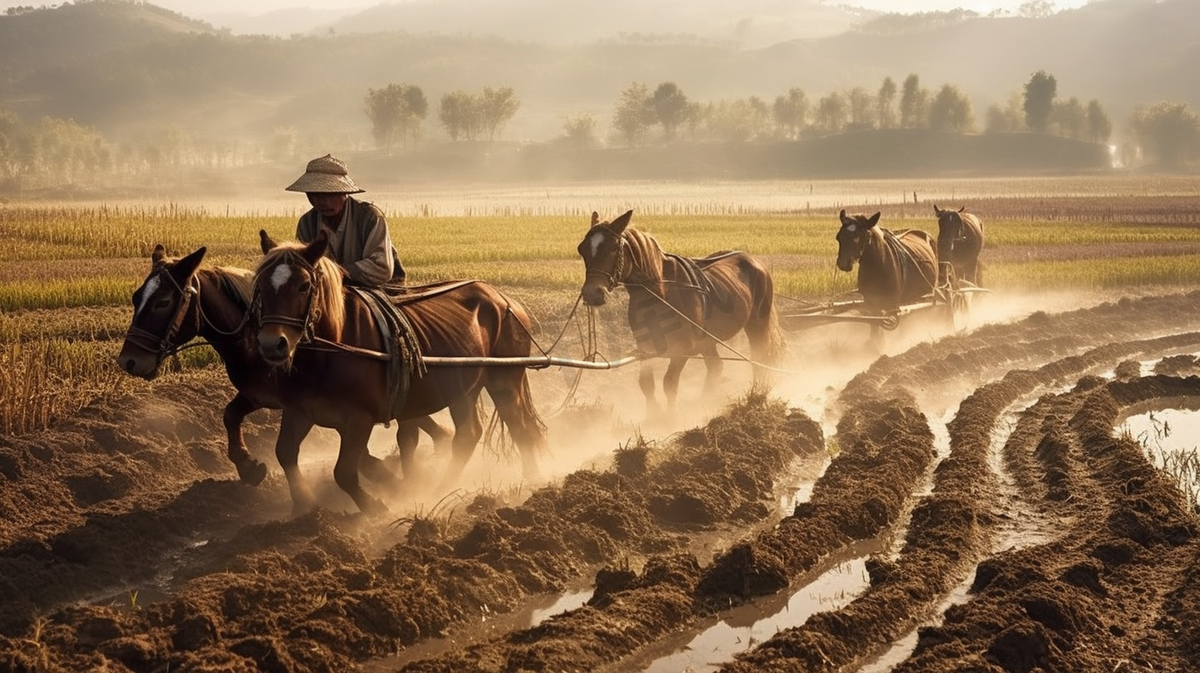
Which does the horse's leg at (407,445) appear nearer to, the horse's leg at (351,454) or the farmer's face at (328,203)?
the horse's leg at (351,454)

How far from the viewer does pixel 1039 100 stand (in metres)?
140

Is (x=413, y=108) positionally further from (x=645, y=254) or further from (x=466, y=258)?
(x=645, y=254)

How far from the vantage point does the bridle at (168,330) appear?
7016mm

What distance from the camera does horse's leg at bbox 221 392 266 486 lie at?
26.4 ft

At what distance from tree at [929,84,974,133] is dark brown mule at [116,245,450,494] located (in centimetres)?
14271

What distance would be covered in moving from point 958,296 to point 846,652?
14491 millimetres

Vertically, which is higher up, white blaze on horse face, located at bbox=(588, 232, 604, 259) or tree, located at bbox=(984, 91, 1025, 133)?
tree, located at bbox=(984, 91, 1025, 133)

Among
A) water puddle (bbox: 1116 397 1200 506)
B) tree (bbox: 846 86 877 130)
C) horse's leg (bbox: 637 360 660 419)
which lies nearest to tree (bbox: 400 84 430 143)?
tree (bbox: 846 86 877 130)

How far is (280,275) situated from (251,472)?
81.1 inches

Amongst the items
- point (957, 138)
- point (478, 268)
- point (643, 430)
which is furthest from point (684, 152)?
point (643, 430)

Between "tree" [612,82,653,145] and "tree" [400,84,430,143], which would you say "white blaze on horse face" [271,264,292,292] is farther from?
"tree" [400,84,430,143]

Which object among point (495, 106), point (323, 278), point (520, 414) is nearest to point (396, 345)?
point (323, 278)

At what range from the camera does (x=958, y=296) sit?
64.1 ft

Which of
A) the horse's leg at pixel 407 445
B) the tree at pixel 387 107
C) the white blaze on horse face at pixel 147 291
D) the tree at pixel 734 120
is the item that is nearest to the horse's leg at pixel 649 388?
the horse's leg at pixel 407 445
